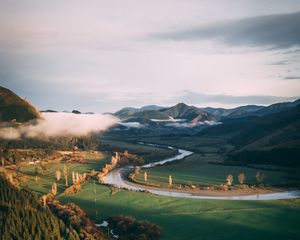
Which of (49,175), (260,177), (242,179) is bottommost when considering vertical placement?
(260,177)

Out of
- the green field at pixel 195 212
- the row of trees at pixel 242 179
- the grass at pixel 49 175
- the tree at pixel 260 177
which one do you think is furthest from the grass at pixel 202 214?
the tree at pixel 260 177

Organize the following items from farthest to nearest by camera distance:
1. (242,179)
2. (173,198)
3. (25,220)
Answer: (242,179)
(173,198)
(25,220)

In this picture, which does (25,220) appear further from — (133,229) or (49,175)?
(49,175)

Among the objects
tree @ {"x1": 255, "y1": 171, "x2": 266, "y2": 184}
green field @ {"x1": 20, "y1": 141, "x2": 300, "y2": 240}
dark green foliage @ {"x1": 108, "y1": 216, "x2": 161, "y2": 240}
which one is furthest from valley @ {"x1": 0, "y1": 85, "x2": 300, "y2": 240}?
tree @ {"x1": 255, "y1": 171, "x2": 266, "y2": 184}

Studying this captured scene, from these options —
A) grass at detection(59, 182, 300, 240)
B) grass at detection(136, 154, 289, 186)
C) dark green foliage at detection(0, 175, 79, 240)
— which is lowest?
grass at detection(59, 182, 300, 240)

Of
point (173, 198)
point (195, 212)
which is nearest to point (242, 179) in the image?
point (173, 198)

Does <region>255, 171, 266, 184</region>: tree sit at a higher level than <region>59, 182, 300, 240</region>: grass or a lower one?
higher

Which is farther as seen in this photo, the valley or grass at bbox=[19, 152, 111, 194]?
grass at bbox=[19, 152, 111, 194]

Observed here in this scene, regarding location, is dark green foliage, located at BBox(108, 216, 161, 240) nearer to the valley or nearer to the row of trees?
the valley
